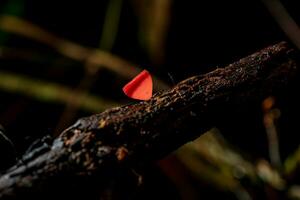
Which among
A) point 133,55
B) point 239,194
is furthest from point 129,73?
point 239,194

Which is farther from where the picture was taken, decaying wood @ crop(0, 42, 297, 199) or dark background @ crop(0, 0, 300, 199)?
dark background @ crop(0, 0, 300, 199)

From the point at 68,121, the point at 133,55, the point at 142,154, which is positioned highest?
the point at 133,55

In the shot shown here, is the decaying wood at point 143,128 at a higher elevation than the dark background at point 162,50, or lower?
lower

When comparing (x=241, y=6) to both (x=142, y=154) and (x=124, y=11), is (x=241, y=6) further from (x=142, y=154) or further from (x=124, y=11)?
(x=142, y=154)

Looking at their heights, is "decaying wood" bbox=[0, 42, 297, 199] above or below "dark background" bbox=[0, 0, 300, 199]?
below

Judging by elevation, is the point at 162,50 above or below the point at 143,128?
above

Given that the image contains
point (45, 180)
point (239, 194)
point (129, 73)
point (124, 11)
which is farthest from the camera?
point (124, 11)

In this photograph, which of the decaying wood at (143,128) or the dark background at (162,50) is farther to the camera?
the dark background at (162,50)

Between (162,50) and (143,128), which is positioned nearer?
(143,128)
